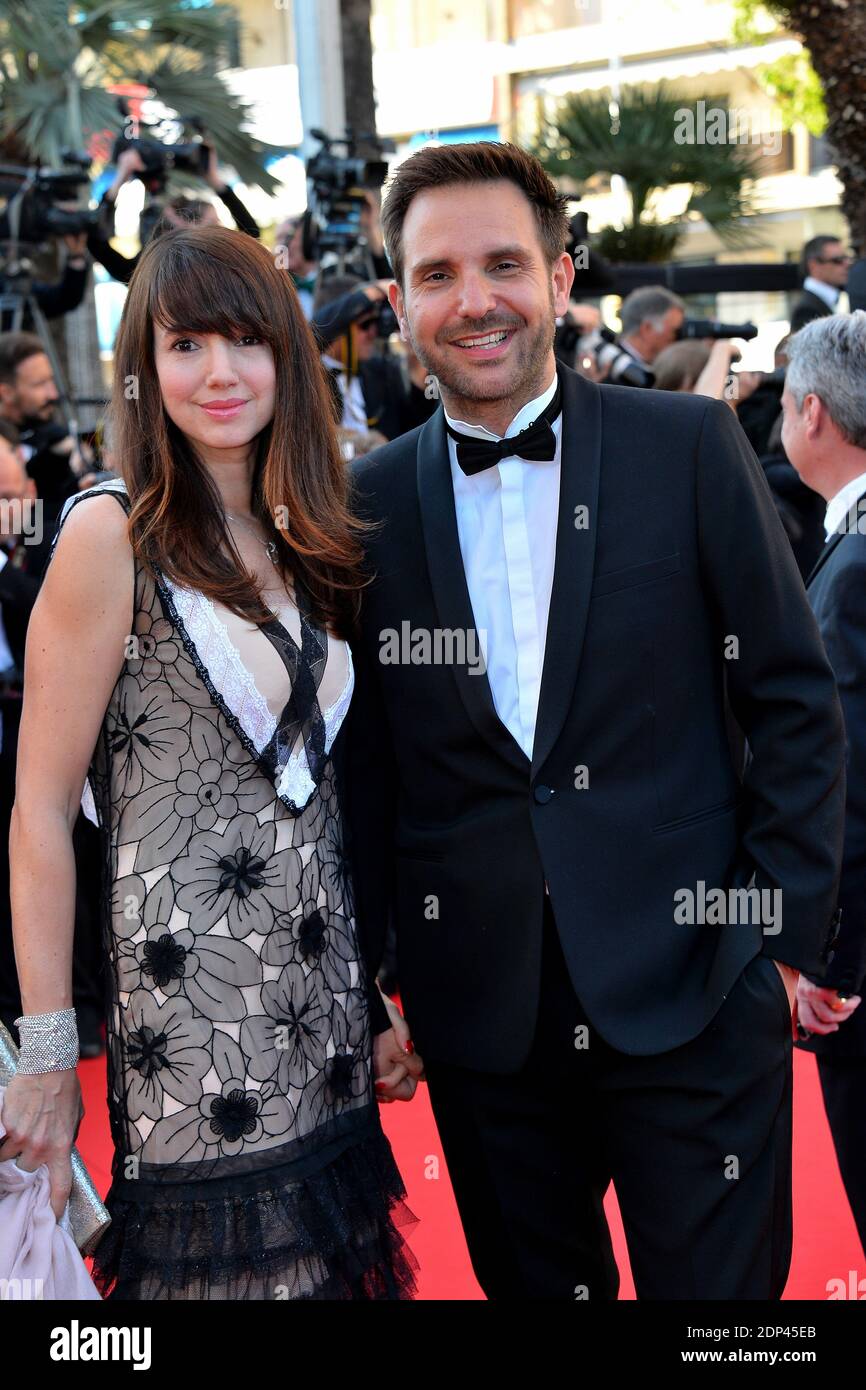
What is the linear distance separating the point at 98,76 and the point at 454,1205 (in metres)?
9.14

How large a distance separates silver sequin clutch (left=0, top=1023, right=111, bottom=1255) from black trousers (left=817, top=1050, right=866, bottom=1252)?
1.30 metres

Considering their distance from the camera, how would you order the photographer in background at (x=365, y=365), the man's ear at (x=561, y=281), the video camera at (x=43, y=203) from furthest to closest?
the video camera at (x=43, y=203) < the photographer in background at (x=365, y=365) < the man's ear at (x=561, y=281)

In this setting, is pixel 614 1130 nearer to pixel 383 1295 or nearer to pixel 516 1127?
pixel 516 1127

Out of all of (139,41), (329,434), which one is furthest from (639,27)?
(329,434)

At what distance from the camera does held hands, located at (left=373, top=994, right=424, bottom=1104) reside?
2166 mm

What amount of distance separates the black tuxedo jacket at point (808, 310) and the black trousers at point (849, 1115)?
373 centimetres

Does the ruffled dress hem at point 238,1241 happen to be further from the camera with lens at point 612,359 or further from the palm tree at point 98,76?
the palm tree at point 98,76

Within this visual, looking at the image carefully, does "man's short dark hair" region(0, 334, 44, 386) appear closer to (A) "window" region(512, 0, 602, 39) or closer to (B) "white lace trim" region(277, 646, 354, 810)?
(B) "white lace trim" region(277, 646, 354, 810)

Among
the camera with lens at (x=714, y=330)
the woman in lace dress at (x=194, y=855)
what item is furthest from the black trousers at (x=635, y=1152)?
the camera with lens at (x=714, y=330)

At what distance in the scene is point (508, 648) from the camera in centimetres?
201

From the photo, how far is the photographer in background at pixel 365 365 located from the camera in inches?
176

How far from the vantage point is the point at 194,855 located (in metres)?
1.86

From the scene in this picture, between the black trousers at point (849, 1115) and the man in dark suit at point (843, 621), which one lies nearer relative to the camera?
the man in dark suit at point (843, 621)

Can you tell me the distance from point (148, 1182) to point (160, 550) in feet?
2.62
